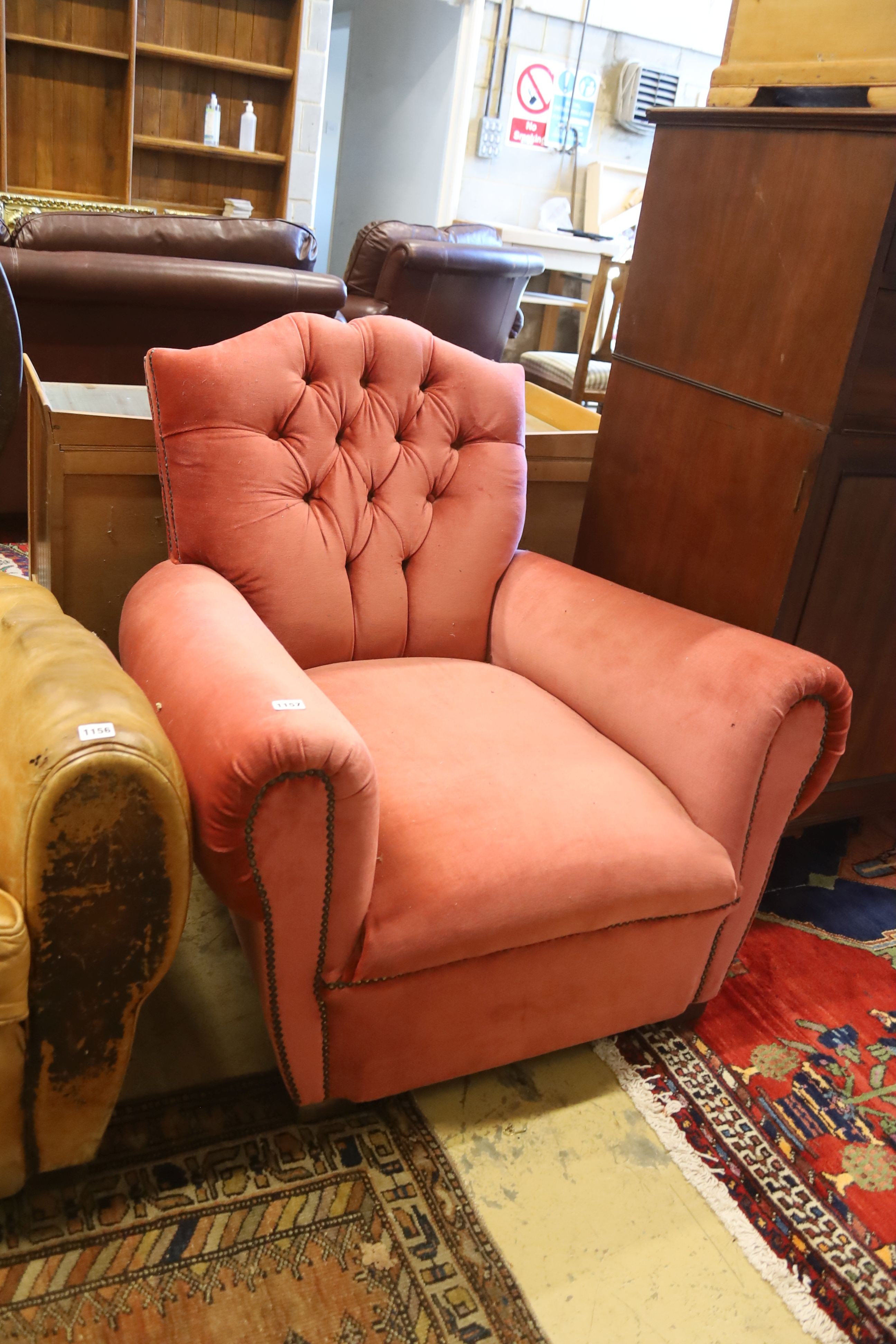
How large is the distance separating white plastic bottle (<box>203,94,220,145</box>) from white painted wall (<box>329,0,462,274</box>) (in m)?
1.16

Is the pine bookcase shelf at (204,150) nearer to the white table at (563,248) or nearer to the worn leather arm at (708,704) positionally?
the white table at (563,248)

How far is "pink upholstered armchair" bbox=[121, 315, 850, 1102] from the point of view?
1.20 metres

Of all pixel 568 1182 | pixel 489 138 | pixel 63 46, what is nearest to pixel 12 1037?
pixel 568 1182

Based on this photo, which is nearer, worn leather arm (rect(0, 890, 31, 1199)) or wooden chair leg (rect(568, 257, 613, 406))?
worn leather arm (rect(0, 890, 31, 1199))

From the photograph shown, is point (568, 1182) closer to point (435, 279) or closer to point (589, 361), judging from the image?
point (435, 279)

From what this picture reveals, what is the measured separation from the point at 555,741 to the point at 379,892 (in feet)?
1.39

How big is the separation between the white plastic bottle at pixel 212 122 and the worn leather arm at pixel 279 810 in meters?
4.94

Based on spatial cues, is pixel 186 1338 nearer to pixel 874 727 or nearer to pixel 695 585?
pixel 695 585

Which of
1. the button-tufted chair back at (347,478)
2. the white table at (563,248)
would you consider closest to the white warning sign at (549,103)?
the white table at (563,248)

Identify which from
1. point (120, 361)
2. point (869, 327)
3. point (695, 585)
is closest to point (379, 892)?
point (695, 585)

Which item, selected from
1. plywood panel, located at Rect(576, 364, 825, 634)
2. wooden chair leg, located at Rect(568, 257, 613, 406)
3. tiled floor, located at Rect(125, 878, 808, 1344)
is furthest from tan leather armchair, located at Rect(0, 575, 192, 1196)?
wooden chair leg, located at Rect(568, 257, 613, 406)

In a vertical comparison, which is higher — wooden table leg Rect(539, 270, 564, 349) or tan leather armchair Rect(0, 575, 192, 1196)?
wooden table leg Rect(539, 270, 564, 349)

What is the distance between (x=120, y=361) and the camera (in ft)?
9.51

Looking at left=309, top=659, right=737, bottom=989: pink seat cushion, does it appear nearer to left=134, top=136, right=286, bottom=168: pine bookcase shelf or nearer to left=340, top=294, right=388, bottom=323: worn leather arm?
left=340, top=294, right=388, bottom=323: worn leather arm
